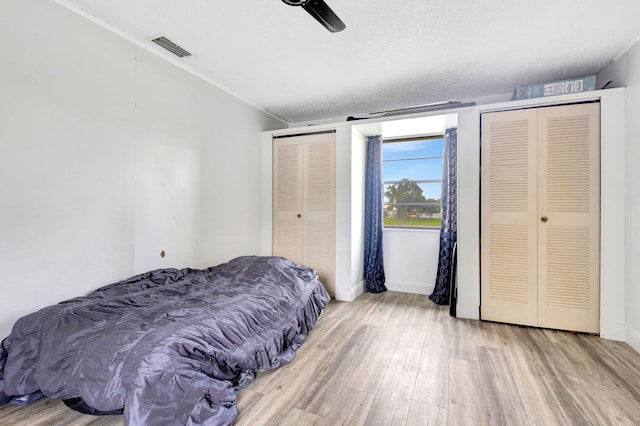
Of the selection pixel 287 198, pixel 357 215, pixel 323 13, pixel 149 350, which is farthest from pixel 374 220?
pixel 149 350

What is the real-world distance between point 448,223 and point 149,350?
3310mm

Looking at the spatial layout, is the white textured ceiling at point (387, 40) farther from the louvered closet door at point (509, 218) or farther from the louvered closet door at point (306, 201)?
the louvered closet door at point (306, 201)

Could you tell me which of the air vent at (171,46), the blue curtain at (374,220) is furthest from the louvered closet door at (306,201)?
the air vent at (171,46)

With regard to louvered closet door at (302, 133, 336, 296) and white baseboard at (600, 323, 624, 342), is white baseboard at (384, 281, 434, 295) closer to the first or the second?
louvered closet door at (302, 133, 336, 296)

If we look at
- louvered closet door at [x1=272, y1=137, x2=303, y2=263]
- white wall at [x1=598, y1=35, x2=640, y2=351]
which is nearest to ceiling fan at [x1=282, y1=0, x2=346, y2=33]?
louvered closet door at [x1=272, y1=137, x2=303, y2=263]

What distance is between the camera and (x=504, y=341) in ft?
8.23

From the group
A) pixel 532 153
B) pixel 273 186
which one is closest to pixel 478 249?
pixel 532 153

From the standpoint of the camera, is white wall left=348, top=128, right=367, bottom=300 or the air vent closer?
the air vent

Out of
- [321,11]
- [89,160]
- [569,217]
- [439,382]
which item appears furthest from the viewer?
[569,217]

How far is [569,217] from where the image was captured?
268 cm

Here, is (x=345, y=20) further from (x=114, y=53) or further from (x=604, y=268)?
(x=604, y=268)

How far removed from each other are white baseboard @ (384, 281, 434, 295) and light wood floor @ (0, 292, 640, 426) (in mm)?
1066

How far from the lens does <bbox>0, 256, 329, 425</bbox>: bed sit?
52.8 inches

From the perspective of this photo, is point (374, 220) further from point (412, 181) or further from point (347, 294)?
point (347, 294)
